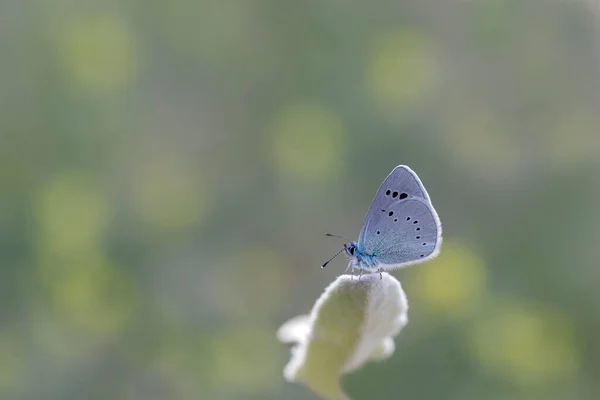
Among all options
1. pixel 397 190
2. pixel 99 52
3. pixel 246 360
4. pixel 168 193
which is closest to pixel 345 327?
pixel 397 190

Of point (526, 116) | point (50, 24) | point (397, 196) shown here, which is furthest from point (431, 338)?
point (50, 24)

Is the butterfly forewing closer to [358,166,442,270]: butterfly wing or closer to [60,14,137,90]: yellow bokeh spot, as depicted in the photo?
[358,166,442,270]: butterfly wing

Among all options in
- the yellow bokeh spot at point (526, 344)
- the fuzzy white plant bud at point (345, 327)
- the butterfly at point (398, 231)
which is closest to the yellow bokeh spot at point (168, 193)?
the yellow bokeh spot at point (526, 344)

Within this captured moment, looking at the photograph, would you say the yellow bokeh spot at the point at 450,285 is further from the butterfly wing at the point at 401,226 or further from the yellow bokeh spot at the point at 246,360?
the butterfly wing at the point at 401,226

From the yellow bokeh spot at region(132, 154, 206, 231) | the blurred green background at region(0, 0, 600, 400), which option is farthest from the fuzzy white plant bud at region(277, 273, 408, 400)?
the yellow bokeh spot at region(132, 154, 206, 231)

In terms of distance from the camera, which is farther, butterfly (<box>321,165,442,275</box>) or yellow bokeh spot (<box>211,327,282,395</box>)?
yellow bokeh spot (<box>211,327,282,395</box>)

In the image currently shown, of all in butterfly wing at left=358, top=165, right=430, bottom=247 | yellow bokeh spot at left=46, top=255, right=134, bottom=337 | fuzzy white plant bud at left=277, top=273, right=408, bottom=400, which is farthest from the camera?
yellow bokeh spot at left=46, top=255, right=134, bottom=337

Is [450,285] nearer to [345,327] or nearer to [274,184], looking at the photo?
[274,184]
